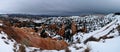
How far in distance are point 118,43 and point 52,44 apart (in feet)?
98.4

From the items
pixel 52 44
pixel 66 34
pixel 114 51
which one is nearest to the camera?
pixel 114 51

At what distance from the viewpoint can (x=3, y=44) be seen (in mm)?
25453

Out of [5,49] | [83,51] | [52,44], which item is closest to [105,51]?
[83,51]

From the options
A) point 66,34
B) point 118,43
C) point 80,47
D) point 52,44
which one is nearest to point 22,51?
point 80,47

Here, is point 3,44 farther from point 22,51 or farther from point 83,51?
point 83,51

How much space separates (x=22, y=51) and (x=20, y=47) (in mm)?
493

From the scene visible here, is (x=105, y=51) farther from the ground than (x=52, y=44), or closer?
farther from the ground

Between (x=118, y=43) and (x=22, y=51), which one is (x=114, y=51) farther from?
(x=22, y=51)

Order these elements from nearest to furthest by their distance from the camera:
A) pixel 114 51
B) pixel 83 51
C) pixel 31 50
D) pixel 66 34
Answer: pixel 114 51 < pixel 83 51 < pixel 31 50 < pixel 66 34

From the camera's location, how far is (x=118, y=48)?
22.0 metres

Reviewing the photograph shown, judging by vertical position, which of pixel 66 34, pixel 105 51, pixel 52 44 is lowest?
pixel 66 34

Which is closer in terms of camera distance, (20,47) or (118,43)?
(118,43)

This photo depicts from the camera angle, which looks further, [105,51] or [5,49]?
[5,49]

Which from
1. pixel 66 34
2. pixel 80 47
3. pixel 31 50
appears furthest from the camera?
pixel 66 34
